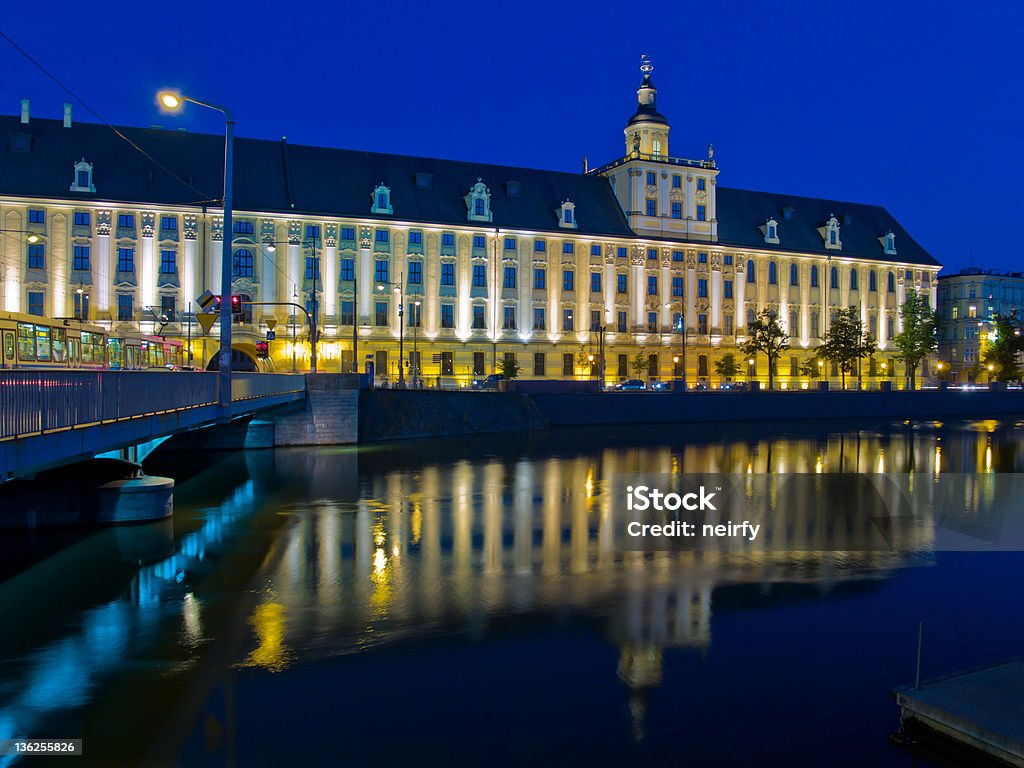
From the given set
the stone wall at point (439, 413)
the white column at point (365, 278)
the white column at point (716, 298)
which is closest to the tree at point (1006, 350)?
the white column at point (716, 298)

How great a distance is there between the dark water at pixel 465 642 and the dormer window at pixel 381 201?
177ft

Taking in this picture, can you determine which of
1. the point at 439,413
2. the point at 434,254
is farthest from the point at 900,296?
the point at 439,413

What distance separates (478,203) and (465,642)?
69981mm

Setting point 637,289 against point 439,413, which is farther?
point 637,289

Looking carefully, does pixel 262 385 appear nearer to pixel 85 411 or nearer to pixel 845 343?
pixel 85 411

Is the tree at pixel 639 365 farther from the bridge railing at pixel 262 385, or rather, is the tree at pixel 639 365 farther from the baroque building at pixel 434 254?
the bridge railing at pixel 262 385

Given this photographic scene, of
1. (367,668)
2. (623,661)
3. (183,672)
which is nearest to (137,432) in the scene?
(183,672)

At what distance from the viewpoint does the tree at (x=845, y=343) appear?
3578 inches

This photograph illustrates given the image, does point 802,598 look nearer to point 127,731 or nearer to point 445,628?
point 445,628

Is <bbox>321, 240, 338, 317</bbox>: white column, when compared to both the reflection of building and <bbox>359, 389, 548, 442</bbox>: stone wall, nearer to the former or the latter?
<bbox>359, 389, 548, 442</bbox>: stone wall

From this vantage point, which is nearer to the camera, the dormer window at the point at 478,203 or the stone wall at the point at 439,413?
the stone wall at the point at 439,413

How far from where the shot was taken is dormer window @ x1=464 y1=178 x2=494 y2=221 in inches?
3199

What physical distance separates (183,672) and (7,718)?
238 centimetres

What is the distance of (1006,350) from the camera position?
107812 mm
